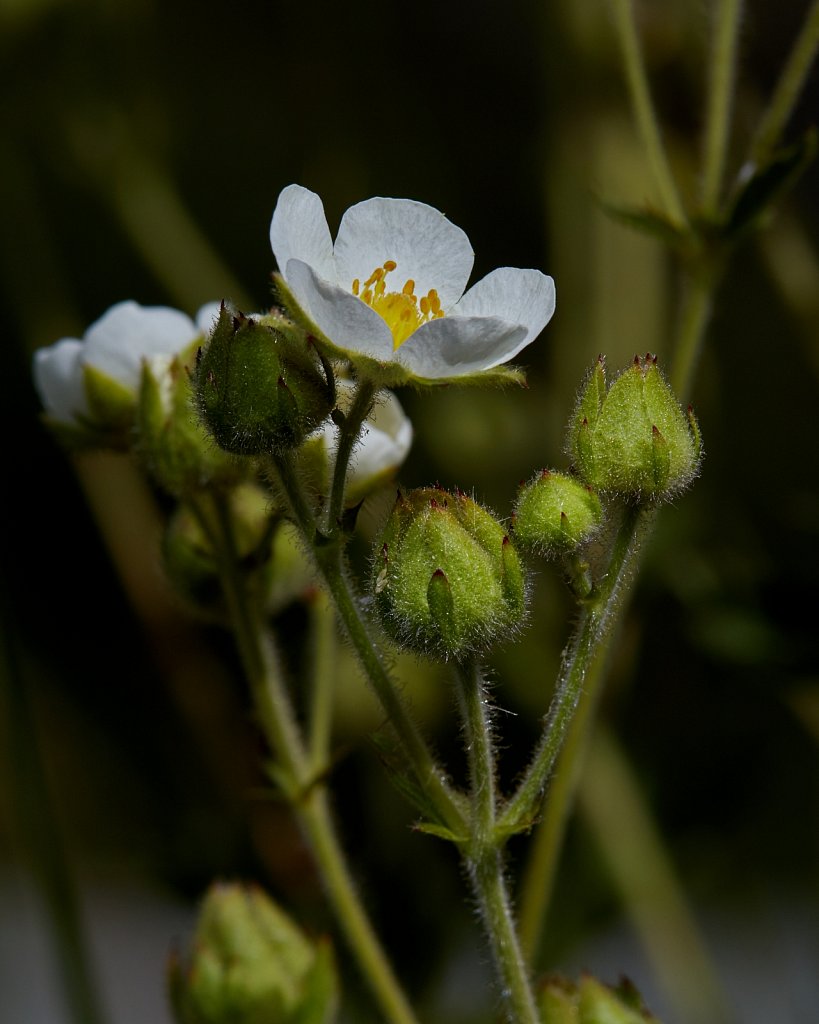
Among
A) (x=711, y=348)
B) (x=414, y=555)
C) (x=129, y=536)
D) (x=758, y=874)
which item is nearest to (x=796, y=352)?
(x=711, y=348)

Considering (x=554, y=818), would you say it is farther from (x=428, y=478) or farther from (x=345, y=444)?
(x=428, y=478)

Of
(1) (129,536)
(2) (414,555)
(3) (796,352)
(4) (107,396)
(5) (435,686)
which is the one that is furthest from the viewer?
(3) (796,352)

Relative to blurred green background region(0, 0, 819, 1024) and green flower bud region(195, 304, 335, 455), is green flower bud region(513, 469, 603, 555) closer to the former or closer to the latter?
green flower bud region(195, 304, 335, 455)

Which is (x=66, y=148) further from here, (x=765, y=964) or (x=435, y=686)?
(x=765, y=964)

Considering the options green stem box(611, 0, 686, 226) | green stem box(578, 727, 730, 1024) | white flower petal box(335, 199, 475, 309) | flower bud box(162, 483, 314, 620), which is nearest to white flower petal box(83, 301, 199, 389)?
flower bud box(162, 483, 314, 620)

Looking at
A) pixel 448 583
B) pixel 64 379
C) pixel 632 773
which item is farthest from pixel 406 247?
pixel 632 773

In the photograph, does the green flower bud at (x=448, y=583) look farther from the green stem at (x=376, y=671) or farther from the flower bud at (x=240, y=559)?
the flower bud at (x=240, y=559)
